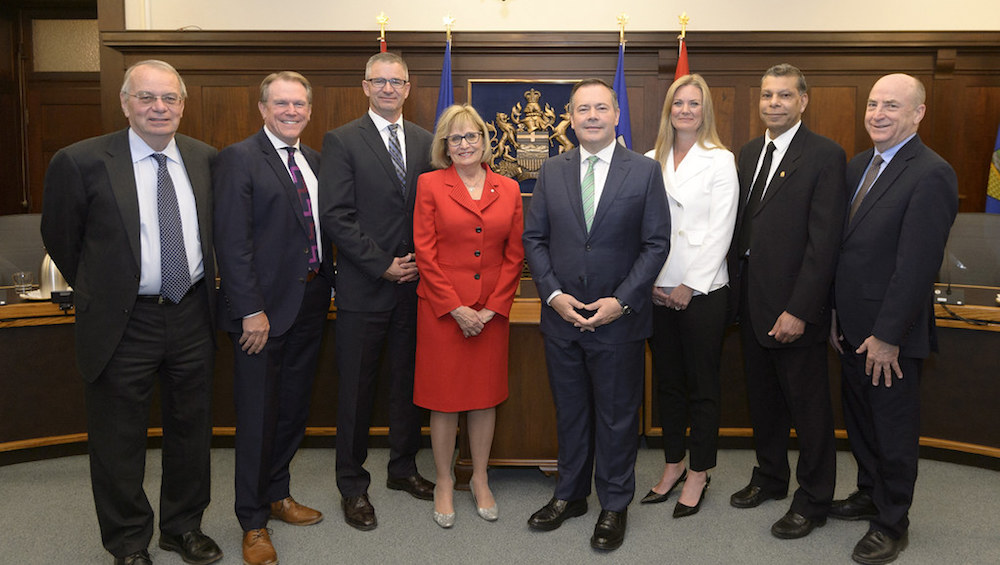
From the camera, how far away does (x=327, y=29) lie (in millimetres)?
5457

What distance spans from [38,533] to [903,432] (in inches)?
131

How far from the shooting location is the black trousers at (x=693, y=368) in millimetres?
2914

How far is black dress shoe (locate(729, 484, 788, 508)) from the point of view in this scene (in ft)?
10.3

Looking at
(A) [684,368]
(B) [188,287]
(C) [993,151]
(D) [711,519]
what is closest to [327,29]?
(B) [188,287]

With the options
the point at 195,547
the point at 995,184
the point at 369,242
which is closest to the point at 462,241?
the point at 369,242

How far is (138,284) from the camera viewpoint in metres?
2.40

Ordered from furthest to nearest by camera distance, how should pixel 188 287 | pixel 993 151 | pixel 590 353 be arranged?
pixel 993 151 < pixel 590 353 < pixel 188 287

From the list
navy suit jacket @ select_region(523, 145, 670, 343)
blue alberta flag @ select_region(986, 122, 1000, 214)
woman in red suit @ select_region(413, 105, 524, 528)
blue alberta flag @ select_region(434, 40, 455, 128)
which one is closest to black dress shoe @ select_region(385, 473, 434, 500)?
woman in red suit @ select_region(413, 105, 524, 528)

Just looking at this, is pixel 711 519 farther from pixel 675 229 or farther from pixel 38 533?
pixel 38 533

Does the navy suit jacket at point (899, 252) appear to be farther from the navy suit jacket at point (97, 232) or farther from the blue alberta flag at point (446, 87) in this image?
the blue alberta flag at point (446, 87)

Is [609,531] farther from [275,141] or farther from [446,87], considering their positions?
[446,87]

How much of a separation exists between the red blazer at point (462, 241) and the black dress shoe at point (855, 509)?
1.59 m

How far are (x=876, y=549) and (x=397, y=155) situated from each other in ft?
7.67

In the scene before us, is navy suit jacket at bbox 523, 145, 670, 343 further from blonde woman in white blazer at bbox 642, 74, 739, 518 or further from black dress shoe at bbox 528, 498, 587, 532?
black dress shoe at bbox 528, 498, 587, 532
